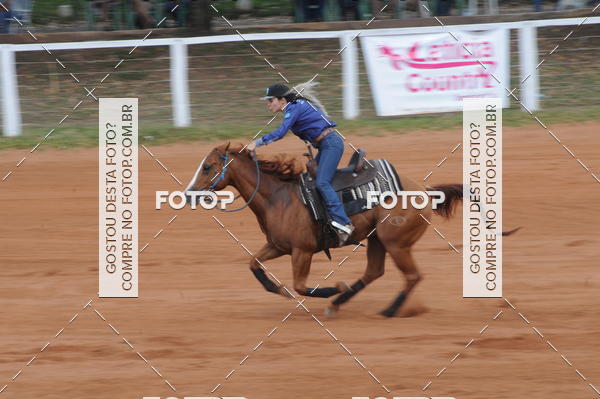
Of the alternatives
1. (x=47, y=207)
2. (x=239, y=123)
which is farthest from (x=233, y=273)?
(x=239, y=123)

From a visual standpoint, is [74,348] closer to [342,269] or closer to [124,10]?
[342,269]

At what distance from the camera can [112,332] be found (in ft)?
26.5

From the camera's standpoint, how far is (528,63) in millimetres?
15047

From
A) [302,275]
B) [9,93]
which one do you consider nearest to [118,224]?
[302,275]

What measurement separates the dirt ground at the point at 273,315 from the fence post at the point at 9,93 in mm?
2332

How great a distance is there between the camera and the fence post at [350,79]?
48.8 feet

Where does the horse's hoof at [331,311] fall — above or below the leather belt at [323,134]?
below

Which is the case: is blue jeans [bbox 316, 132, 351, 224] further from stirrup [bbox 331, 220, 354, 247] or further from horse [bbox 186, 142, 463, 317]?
horse [bbox 186, 142, 463, 317]

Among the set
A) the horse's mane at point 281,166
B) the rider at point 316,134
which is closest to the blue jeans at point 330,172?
the rider at point 316,134

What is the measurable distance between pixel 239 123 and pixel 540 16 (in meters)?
6.31

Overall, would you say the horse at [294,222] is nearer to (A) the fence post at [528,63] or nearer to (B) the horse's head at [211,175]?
(B) the horse's head at [211,175]

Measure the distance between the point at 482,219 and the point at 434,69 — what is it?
20.1 feet

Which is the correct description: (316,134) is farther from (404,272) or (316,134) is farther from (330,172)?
(404,272)

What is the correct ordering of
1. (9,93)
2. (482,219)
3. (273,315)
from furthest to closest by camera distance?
(9,93), (482,219), (273,315)
